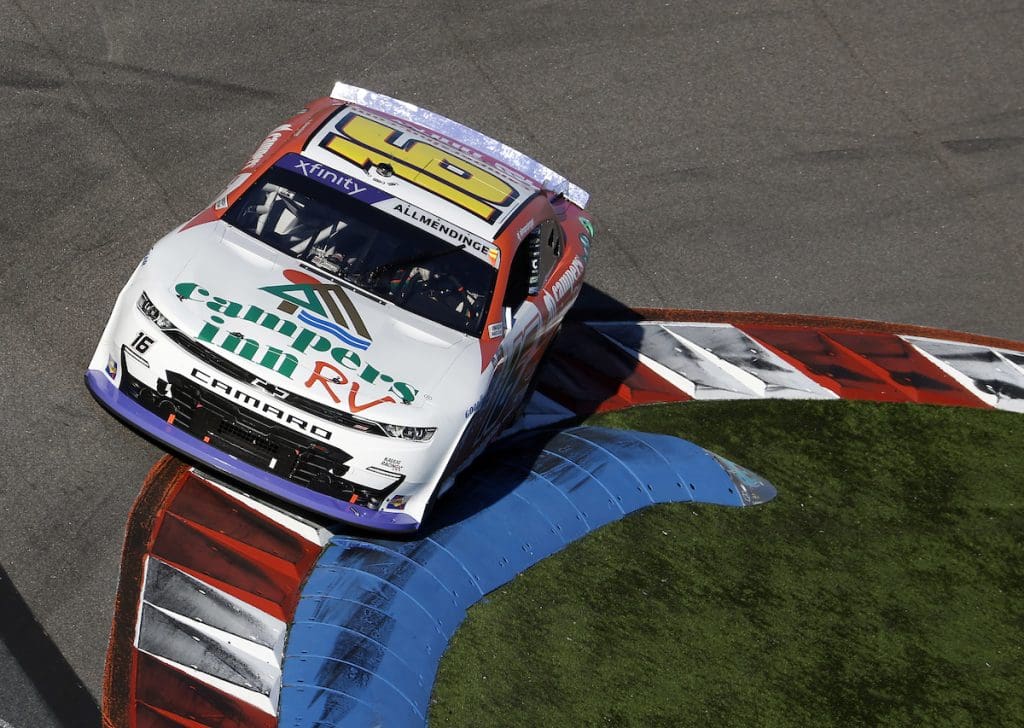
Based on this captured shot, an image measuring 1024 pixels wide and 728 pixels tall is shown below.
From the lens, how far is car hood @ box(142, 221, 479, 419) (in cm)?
630

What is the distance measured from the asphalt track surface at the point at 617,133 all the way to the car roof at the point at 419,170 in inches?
70.4

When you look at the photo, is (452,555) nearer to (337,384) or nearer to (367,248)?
(337,384)

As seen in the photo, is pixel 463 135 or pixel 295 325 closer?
pixel 295 325

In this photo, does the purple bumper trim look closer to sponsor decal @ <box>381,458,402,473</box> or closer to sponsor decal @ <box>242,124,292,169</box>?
sponsor decal @ <box>381,458,402,473</box>

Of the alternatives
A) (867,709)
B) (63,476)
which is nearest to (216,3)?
(63,476)

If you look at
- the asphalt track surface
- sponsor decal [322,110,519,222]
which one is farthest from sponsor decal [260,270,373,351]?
the asphalt track surface

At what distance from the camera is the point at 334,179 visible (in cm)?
741

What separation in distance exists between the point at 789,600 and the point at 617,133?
5.05m

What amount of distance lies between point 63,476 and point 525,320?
2.71 meters

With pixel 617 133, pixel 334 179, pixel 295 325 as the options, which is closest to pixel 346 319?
pixel 295 325

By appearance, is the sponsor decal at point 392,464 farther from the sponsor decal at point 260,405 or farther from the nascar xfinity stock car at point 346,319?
the sponsor decal at point 260,405

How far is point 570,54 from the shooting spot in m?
11.8

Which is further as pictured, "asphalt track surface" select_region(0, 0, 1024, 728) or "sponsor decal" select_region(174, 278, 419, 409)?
"asphalt track surface" select_region(0, 0, 1024, 728)

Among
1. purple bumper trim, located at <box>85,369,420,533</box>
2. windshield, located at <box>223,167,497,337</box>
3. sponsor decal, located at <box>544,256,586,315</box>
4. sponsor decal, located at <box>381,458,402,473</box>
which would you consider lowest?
purple bumper trim, located at <box>85,369,420,533</box>
